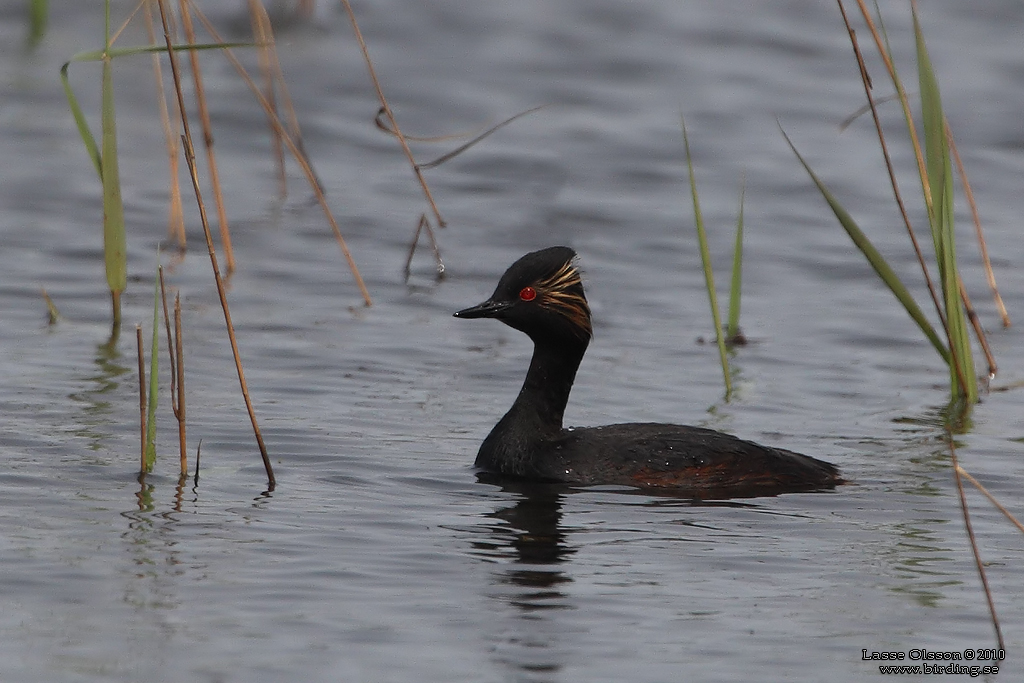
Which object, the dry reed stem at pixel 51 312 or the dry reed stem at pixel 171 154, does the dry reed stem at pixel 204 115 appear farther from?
the dry reed stem at pixel 51 312

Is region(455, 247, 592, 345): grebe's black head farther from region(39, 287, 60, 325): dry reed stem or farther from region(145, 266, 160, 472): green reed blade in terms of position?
region(39, 287, 60, 325): dry reed stem

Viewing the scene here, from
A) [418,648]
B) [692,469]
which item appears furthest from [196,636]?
[692,469]

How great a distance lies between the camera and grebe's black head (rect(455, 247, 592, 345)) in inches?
291

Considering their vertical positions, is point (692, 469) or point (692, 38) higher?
point (692, 38)

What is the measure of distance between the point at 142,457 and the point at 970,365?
405 centimetres

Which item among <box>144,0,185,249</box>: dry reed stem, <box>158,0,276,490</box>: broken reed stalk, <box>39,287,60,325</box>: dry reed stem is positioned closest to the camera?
<box>158,0,276,490</box>: broken reed stalk

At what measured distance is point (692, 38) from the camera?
57.5 ft

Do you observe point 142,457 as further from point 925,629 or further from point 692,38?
point 692,38

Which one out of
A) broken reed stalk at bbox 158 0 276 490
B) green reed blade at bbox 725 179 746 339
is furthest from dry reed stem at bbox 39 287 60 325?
green reed blade at bbox 725 179 746 339

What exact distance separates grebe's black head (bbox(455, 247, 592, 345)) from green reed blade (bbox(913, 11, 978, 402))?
5.33 ft

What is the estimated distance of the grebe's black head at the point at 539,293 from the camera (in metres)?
7.40

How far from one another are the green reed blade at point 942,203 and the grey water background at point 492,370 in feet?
1.38

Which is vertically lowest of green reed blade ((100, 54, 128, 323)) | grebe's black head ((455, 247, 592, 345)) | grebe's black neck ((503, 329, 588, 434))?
grebe's black neck ((503, 329, 588, 434))

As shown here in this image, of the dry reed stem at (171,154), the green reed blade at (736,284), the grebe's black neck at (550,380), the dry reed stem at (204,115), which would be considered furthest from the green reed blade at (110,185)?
the green reed blade at (736,284)
